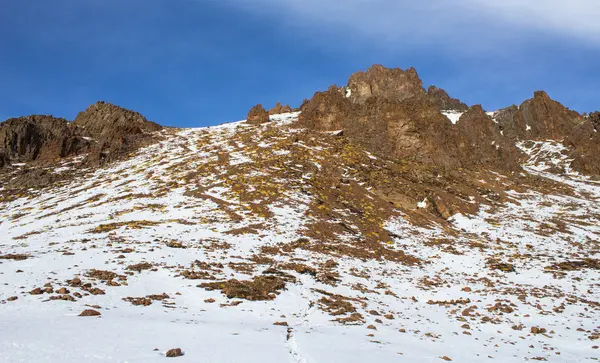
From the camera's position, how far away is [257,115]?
9975 centimetres

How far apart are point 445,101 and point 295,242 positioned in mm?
150520

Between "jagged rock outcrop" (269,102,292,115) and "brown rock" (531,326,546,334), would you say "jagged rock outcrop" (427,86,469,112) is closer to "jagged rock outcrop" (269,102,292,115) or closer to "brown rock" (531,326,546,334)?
"jagged rock outcrop" (269,102,292,115)

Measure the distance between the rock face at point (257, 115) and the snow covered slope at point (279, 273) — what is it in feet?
124

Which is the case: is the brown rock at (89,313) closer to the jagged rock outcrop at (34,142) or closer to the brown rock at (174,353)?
Result: the brown rock at (174,353)

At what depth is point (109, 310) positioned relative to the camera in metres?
15.5

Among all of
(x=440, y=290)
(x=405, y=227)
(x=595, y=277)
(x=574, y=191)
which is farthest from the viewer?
(x=574, y=191)

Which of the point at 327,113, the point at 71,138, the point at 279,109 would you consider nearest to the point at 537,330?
the point at 327,113

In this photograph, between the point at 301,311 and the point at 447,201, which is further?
the point at 447,201

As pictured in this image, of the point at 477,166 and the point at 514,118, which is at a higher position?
the point at 514,118

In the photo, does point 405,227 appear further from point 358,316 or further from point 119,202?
point 119,202

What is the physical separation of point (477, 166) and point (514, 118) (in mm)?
73342

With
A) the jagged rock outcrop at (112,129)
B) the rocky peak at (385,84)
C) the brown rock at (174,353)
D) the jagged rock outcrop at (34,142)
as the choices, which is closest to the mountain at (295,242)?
the brown rock at (174,353)

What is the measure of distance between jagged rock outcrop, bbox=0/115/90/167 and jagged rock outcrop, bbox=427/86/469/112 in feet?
435

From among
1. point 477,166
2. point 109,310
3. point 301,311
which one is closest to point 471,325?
point 301,311
